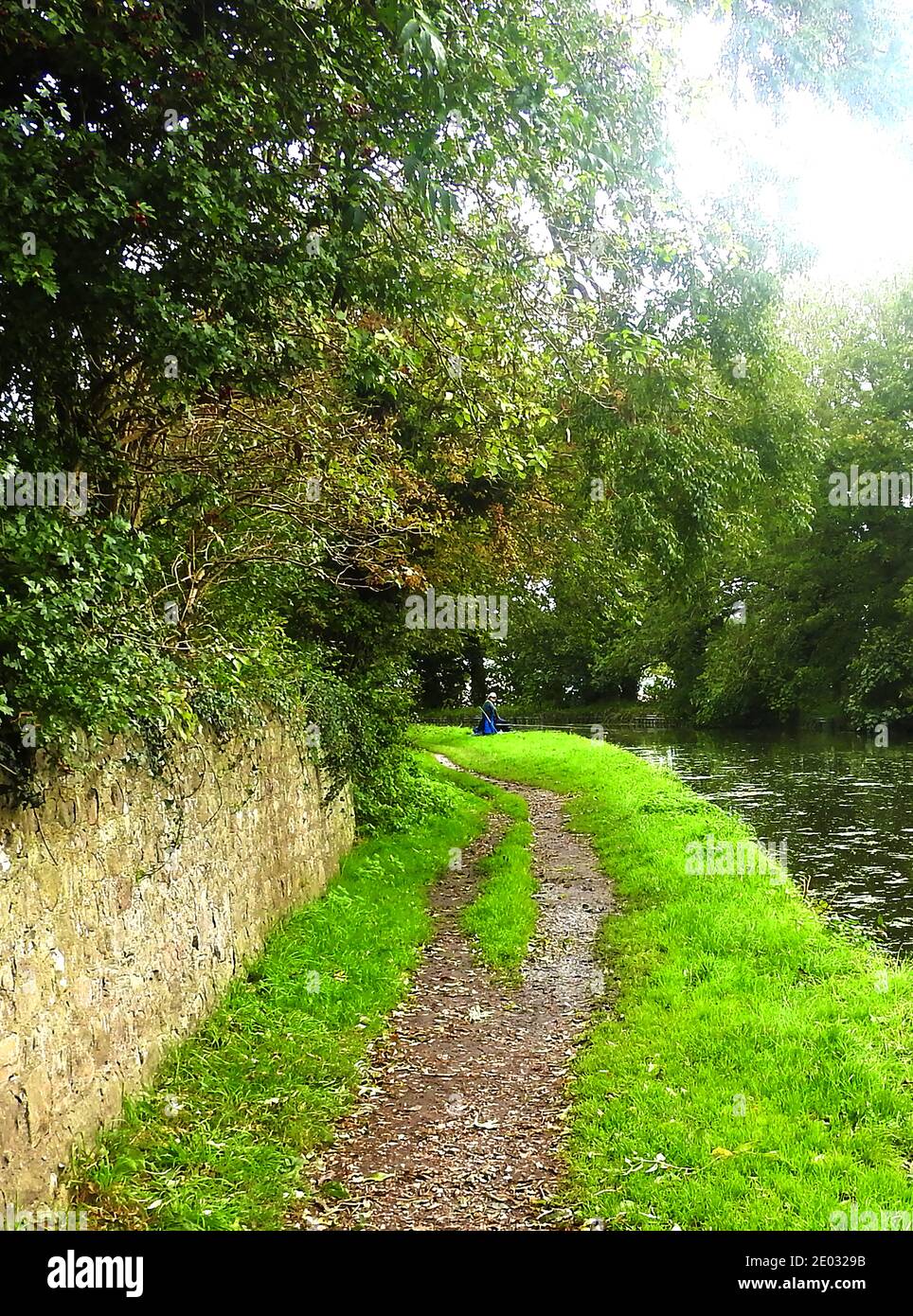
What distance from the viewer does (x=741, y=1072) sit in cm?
619

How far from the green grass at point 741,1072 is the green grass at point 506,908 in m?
0.94

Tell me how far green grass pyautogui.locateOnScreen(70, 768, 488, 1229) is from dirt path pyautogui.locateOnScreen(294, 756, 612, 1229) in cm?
23

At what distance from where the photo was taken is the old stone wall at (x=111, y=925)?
4.37 meters

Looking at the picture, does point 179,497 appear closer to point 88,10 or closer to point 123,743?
point 123,743

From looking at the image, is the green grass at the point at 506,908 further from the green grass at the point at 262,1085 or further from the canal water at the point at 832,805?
the canal water at the point at 832,805

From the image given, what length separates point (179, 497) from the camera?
7555 millimetres

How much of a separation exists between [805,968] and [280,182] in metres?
7.45

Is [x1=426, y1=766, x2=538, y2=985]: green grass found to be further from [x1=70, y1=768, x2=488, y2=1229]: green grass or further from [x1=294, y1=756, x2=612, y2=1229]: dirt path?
[x1=70, y1=768, x2=488, y2=1229]: green grass

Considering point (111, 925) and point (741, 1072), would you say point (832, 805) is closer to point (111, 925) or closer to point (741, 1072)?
point (741, 1072)

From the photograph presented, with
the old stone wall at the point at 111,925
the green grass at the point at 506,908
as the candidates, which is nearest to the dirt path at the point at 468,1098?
the green grass at the point at 506,908

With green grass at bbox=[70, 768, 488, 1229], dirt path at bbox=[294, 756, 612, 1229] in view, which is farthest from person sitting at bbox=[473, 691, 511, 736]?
green grass at bbox=[70, 768, 488, 1229]

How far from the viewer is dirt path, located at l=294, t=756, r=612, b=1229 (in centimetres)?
502

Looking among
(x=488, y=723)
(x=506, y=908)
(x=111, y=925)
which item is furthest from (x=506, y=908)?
(x=488, y=723)
